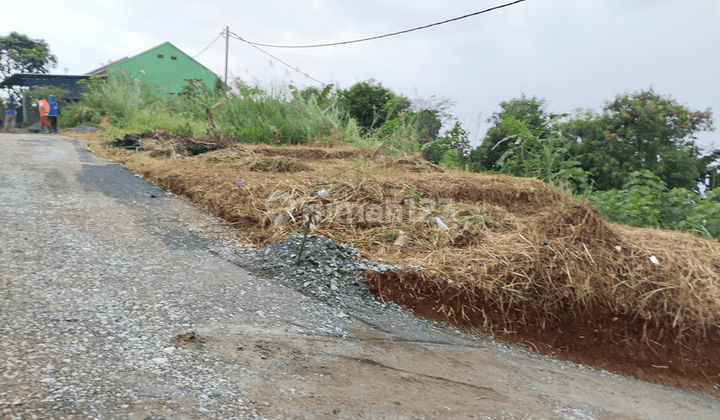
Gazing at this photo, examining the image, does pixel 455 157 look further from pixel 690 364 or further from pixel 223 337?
pixel 223 337

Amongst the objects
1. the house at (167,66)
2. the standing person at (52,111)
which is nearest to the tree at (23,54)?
the house at (167,66)

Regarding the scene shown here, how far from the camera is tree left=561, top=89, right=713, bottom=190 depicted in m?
8.97

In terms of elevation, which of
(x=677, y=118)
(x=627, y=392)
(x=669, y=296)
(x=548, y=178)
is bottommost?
(x=627, y=392)

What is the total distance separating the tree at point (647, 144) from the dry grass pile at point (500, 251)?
4750 millimetres

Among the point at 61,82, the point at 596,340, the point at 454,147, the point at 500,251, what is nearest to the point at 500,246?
the point at 500,251

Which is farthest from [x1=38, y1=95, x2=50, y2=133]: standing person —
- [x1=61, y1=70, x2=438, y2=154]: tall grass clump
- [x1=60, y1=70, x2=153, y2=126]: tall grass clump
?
[x1=61, y1=70, x2=438, y2=154]: tall grass clump

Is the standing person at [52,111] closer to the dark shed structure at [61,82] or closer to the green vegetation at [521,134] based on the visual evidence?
the green vegetation at [521,134]

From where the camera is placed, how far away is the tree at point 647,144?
897 cm

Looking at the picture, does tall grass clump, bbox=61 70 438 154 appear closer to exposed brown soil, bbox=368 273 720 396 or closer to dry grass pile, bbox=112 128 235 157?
dry grass pile, bbox=112 128 235 157

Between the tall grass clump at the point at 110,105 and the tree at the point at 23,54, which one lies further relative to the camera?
the tree at the point at 23,54

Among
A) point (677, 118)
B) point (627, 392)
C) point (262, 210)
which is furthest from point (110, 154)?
point (677, 118)

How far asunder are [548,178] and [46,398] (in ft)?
21.2

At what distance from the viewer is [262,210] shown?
4.66m

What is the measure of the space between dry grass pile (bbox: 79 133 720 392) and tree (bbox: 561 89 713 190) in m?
4.75
